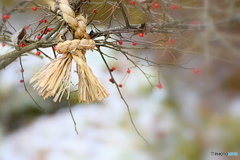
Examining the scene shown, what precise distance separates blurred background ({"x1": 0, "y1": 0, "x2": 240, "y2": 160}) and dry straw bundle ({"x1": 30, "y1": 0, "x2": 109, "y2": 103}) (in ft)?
0.87

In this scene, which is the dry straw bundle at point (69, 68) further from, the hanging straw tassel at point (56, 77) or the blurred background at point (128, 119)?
the blurred background at point (128, 119)

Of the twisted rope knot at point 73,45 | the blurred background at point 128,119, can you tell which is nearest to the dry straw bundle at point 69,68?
the twisted rope knot at point 73,45

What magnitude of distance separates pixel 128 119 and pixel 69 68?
0.64 metres

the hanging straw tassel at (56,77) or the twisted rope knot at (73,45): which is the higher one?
the twisted rope knot at (73,45)

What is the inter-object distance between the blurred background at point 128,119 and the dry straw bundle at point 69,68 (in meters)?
0.27

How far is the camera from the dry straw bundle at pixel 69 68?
0.43m

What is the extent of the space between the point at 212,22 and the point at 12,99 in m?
0.97

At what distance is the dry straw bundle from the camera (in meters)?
0.43

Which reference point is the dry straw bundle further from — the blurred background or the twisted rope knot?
the blurred background

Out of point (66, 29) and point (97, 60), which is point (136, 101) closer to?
point (97, 60)

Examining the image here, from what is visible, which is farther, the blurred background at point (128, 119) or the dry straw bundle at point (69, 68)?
the blurred background at point (128, 119)

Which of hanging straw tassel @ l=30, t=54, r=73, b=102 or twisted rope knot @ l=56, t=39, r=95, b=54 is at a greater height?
twisted rope knot @ l=56, t=39, r=95, b=54

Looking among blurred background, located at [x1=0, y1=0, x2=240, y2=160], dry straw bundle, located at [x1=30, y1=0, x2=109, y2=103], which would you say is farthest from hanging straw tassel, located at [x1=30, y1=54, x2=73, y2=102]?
blurred background, located at [x1=0, y1=0, x2=240, y2=160]

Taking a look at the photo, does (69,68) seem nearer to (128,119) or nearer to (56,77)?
(56,77)
